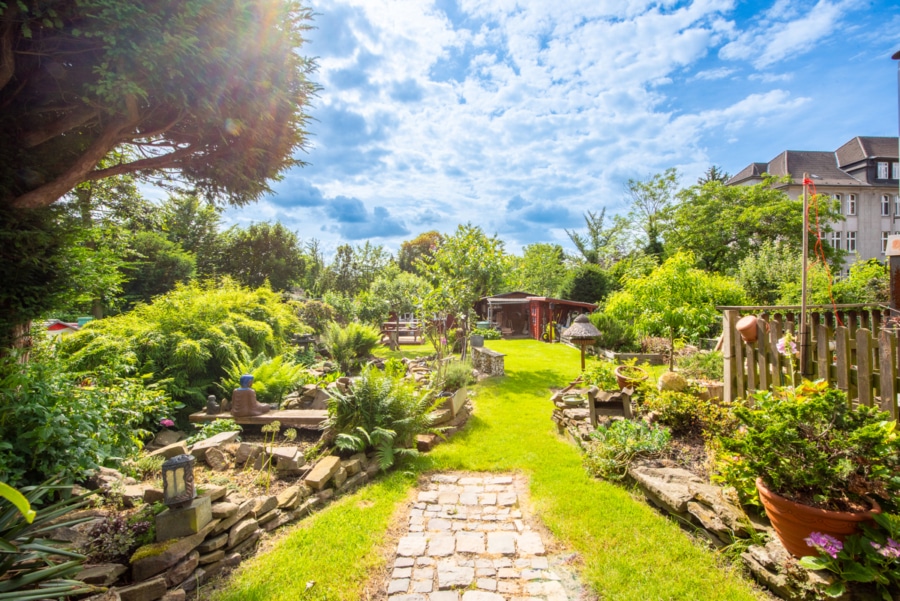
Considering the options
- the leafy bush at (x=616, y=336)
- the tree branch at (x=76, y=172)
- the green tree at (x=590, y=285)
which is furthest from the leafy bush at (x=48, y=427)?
the green tree at (x=590, y=285)

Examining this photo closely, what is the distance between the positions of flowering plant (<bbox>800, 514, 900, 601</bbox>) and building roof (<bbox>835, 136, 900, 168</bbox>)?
37677 millimetres

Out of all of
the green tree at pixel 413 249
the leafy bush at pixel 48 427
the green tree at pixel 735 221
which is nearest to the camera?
the leafy bush at pixel 48 427

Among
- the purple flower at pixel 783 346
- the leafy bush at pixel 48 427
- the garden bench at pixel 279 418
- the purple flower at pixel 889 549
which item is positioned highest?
the purple flower at pixel 783 346

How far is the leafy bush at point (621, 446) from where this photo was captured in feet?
13.5

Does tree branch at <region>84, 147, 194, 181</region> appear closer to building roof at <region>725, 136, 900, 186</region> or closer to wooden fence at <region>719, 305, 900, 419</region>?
wooden fence at <region>719, 305, 900, 419</region>

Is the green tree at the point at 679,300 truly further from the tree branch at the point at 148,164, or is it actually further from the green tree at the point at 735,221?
the tree branch at the point at 148,164

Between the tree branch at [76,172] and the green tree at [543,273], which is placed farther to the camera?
the green tree at [543,273]

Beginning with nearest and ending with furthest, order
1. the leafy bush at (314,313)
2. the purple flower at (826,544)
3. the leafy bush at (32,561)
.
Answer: the leafy bush at (32,561) < the purple flower at (826,544) < the leafy bush at (314,313)

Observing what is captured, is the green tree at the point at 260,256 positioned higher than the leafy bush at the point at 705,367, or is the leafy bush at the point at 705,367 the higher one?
the green tree at the point at 260,256

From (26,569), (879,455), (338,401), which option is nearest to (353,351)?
(338,401)

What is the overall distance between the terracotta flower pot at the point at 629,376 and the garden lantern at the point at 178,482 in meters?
4.94

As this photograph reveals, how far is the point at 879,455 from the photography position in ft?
7.00

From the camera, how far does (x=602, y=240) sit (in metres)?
31.1

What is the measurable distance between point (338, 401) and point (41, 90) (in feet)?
12.9
